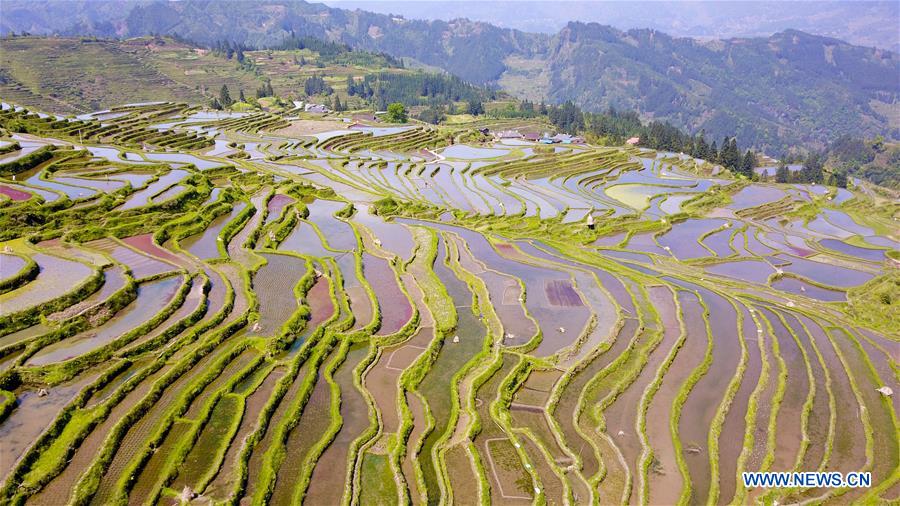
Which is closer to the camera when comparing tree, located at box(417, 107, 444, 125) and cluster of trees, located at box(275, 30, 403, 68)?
tree, located at box(417, 107, 444, 125)

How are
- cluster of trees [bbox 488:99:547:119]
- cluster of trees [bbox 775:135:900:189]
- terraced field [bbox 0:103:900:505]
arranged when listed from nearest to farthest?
1. terraced field [bbox 0:103:900:505]
2. cluster of trees [bbox 488:99:547:119]
3. cluster of trees [bbox 775:135:900:189]

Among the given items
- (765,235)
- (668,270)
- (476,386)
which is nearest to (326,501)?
(476,386)

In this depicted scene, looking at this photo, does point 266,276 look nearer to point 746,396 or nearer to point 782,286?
point 746,396

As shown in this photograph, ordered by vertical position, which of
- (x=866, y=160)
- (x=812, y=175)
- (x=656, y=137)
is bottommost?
(x=866, y=160)

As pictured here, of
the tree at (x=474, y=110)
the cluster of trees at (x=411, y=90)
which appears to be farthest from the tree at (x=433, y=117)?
the cluster of trees at (x=411, y=90)

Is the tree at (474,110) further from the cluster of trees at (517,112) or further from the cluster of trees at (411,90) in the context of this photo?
the cluster of trees at (411,90)

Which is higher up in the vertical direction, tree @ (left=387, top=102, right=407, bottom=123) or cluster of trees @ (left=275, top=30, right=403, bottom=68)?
cluster of trees @ (left=275, top=30, right=403, bottom=68)

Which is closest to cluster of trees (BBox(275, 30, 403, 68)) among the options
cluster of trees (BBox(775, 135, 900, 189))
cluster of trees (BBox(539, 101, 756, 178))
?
cluster of trees (BBox(539, 101, 756, 178))

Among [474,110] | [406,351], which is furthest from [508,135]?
[406,351]

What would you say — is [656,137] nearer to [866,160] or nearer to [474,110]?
[474,110]

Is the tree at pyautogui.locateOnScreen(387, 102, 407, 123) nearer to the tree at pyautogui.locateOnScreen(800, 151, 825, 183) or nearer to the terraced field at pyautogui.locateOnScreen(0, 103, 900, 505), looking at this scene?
the terraced field at pyautogui.locateOnScreen(0, 103, 900, 505)
